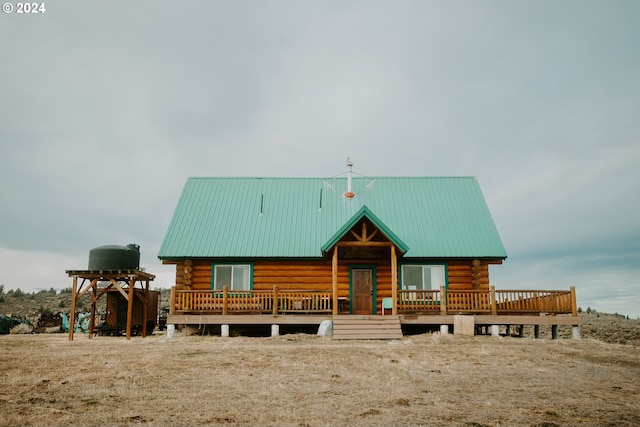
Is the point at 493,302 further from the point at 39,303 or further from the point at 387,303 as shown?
the point at 39,303

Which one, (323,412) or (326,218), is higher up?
(326,218)

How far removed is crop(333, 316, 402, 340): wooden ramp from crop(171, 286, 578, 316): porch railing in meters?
1.25

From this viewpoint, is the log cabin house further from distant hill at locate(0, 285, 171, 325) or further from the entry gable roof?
distant hill at locate(0, 285, 171, 325)

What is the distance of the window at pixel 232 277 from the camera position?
86.0ft

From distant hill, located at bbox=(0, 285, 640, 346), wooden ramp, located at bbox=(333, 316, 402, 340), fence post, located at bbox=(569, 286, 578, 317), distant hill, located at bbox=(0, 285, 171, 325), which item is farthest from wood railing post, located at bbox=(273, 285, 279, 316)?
distant hill, located at bbox=(0, 285, 171, 325)

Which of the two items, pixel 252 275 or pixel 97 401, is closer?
pixel 97 401

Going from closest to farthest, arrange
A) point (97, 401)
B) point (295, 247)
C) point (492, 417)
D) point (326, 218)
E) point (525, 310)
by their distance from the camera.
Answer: point (492, 417), point (97, 401), point (525, 310), point (295, 247), point (326, 218)

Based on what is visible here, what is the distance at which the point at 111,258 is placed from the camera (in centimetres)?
2600

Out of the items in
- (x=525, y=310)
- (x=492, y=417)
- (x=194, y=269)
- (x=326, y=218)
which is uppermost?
(x=326, y=218)

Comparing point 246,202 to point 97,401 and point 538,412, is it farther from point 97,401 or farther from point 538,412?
point 538,412

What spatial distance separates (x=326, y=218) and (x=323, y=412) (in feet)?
63.0

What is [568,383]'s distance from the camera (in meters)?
12.0

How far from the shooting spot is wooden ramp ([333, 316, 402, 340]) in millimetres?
21203

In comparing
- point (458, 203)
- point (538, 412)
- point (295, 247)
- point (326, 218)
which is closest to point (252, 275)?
point (295, 247)
